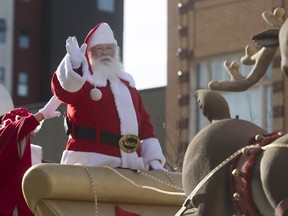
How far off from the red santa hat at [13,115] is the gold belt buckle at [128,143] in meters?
0.86

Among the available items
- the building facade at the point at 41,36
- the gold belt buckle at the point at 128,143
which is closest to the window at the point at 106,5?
the building facade at the point at 41,36

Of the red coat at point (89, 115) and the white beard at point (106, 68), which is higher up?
the white beard at point (106, 68)

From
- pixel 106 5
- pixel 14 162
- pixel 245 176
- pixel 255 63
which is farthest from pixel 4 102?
pixel 106 5

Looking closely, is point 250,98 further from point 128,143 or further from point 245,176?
point 245,176

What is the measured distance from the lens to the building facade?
41.6 metres

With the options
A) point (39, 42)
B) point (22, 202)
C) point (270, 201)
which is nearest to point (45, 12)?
point (39, 42)

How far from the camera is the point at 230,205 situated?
16.9ft

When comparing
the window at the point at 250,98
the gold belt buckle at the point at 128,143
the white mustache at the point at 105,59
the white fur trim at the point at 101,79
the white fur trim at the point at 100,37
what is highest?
the white fur trim at the point at 100,37

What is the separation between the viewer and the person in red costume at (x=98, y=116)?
7.05 meters

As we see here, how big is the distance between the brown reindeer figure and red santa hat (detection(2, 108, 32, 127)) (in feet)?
8.27

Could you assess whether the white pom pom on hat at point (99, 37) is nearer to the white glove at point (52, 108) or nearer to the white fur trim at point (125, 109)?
the white fur trim at point (125, 109)

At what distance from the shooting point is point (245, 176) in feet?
16.4

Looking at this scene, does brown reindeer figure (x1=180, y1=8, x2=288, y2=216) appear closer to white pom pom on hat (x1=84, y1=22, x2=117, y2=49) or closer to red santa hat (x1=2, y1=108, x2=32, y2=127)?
white pom pom on hat (x1=84, y1=22, x2=117, y2=49)

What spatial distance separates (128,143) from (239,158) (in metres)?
2.20
